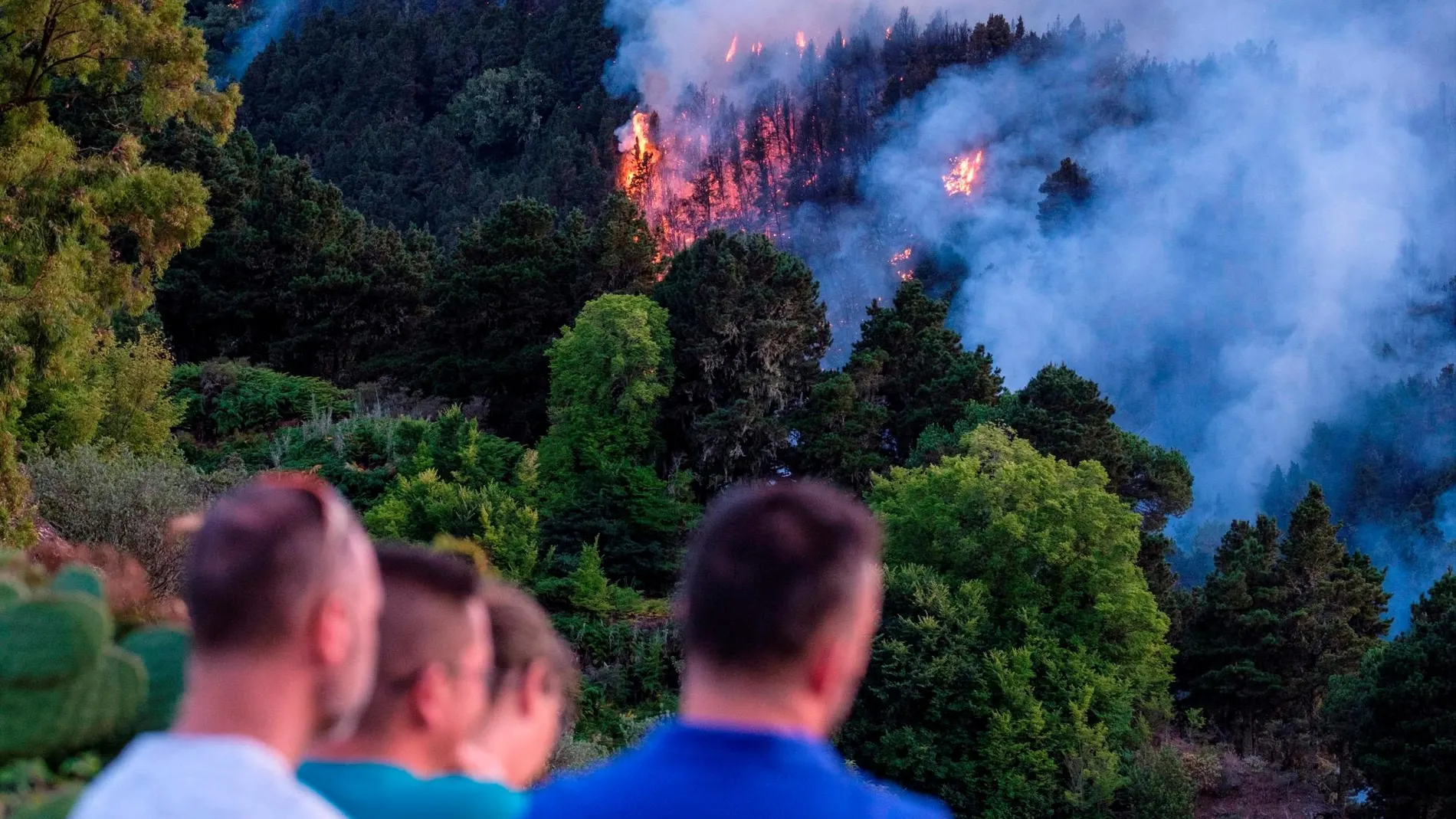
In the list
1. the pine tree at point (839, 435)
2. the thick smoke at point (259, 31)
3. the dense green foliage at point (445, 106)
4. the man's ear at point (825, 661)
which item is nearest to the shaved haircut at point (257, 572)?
the man's ear at point (825, 661)

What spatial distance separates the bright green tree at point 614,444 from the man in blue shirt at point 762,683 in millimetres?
28490

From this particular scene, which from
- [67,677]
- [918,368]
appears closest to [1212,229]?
[918,368]

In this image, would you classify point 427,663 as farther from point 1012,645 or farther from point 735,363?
point 735,363

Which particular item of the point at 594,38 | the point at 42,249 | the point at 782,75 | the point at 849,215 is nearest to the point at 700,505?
the point at 42,249

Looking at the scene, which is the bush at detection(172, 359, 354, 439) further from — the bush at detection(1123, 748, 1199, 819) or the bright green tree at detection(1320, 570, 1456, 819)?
the bright green tree at detection(1320, 570, 1456, 819)

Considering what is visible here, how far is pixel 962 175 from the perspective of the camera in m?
64.4

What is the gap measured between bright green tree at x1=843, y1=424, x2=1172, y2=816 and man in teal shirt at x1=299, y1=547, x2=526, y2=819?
75.7ft

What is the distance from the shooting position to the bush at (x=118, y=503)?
59.6 ft

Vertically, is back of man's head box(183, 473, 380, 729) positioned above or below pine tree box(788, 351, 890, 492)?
below

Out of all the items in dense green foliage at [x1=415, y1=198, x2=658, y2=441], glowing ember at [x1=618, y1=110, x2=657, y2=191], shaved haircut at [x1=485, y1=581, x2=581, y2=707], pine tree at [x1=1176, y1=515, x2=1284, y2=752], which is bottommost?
shaved haircut at [x1=485, y1=581, x2=581, y2=707]

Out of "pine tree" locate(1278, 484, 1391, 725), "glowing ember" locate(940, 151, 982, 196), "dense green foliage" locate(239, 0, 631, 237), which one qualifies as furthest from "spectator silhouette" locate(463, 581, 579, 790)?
"dense green foliage" locate(239, 0, 631, 237)

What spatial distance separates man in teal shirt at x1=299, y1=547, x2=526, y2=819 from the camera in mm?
2244

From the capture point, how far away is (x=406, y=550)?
2461 mm

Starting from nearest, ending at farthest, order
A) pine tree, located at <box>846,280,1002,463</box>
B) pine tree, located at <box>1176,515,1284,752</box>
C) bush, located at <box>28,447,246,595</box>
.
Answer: bush, located at <box>28,447,246,595</box>, pine tree, located at <box>1176,515,1284,752</box>, pine tree, located at <box>846,280,1002,463</box>
